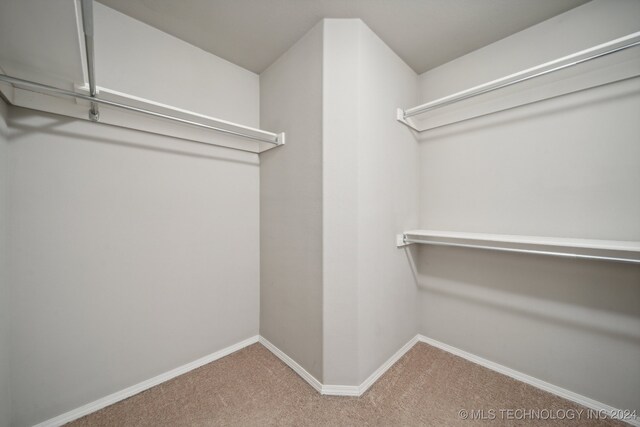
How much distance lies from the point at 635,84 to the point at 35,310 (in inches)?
134

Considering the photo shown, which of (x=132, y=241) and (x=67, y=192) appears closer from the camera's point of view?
(x=67, y=192)

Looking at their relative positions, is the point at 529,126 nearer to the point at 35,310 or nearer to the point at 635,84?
the point at 635,84

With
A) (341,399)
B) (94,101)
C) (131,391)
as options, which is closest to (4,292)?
(131,391)

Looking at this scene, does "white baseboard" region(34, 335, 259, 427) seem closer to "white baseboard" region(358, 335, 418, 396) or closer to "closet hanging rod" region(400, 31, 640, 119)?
"white baseboard" region(358, 335, 418, 396)

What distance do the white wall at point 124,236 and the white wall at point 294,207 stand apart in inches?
8.4

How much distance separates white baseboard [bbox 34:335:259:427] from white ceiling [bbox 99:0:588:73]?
236 cm

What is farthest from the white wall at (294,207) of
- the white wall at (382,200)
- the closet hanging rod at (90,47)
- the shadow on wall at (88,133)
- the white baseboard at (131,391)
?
the closet hanging rod at (90,47)

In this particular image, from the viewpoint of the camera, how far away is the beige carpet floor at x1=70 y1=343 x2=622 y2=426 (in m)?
1.31

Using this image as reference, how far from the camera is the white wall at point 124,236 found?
3.98 feet

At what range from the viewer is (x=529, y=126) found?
1557mm

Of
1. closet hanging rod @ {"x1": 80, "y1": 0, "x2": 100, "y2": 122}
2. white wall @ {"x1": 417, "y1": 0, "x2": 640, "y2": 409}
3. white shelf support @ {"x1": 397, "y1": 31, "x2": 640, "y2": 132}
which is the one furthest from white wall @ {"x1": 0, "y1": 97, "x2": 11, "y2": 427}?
white wall @ {"x1": 417, "y1": 0, "x2": 640, "y2": 409}

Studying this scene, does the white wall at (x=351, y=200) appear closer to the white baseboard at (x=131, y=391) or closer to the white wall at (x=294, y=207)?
the white wall at (x=294, y=207)

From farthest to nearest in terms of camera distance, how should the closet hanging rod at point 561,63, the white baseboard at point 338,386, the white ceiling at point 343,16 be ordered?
the white baseboard at point 338,386, the white ceiling at point 343,16, the closet hanging rod at point 561,63

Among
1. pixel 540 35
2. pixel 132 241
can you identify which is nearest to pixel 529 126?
pixel 540 35
